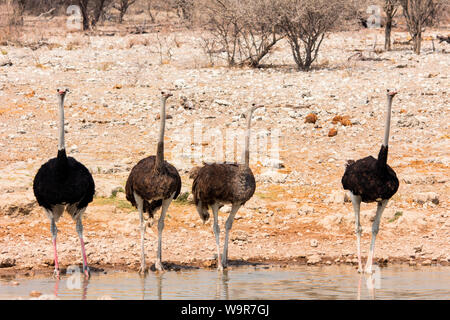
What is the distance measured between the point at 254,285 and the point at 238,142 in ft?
22.6

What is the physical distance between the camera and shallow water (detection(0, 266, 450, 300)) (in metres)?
8.05

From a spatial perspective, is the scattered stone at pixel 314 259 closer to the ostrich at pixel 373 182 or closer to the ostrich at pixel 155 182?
the ostrich at pixel 373 182

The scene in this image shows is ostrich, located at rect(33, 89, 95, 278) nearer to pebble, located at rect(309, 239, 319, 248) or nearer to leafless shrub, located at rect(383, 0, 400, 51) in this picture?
pebble, located at rect(309, 239, 319, 248)

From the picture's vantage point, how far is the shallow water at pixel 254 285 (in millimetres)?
8047

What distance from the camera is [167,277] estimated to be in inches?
354

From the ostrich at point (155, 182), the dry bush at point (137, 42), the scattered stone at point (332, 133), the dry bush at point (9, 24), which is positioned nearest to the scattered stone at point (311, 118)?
the scattered stone at point (332, 133)

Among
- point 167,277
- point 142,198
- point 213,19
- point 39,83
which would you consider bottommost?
point 167,277

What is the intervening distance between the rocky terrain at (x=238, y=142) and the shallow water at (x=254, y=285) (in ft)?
1.77

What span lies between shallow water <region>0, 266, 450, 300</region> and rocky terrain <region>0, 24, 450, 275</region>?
54cm

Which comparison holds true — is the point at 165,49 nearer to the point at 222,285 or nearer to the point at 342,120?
the point at 342,120
